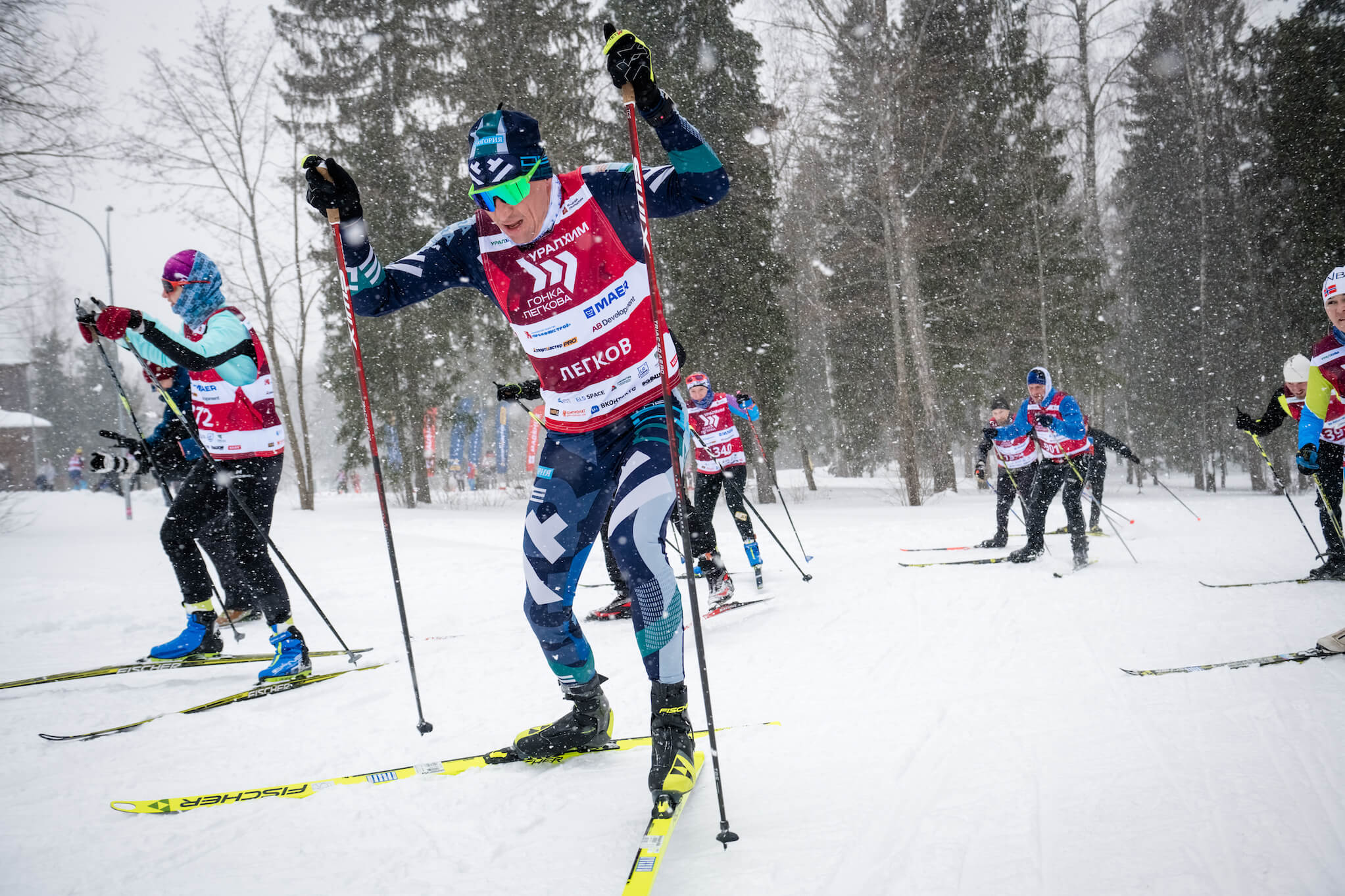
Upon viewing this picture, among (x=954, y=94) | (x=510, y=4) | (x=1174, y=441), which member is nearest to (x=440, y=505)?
(x=510, y=4)

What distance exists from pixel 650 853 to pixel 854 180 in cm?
1911

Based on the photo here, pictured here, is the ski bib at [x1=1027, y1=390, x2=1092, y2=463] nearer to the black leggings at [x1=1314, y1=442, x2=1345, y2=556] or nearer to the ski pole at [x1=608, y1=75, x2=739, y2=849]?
the black leggings at [x1=1314, y1=442, x2=1345, y2=556]

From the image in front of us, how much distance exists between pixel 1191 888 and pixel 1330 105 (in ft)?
73.4

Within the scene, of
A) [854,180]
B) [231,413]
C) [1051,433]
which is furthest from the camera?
[854,180]

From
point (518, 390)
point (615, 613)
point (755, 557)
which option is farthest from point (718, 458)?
point (518, 390)

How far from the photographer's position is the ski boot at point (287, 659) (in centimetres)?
396

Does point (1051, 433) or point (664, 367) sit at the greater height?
point (664, 367)

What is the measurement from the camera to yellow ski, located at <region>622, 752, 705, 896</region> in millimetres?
1770

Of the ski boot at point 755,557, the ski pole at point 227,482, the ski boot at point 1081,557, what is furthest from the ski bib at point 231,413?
the ski boot at point 1081,557

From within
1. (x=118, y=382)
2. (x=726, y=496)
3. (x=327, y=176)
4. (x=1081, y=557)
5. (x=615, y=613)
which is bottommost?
(x=1081, y=557)

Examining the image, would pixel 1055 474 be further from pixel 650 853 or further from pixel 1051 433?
pixel 650 853

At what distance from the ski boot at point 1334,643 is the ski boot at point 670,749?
3284 mm

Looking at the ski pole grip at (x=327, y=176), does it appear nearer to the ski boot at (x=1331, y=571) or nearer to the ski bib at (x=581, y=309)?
the ski bib at (x=581, y=309)

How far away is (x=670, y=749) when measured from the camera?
2.34 metres
